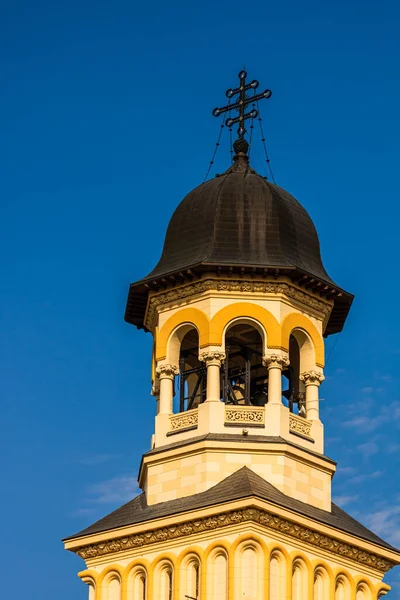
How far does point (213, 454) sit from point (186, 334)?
4.31 m

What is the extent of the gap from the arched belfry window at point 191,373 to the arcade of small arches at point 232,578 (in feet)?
16.8

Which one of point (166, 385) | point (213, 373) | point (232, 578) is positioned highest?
point (166, 385)

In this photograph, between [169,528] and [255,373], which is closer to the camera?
[169,528]

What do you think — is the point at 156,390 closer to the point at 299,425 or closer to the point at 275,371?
the point at 275,371

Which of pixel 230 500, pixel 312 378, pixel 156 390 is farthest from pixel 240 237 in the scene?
pixel 230 500

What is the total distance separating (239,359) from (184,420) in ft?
11.4

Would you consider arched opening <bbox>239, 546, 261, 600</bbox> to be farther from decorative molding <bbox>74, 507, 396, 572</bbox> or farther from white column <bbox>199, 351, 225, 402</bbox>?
white column <bbox>199, 351, 225, 402</bbox>

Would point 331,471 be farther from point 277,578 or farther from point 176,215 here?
point 176,215

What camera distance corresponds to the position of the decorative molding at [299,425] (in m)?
49.7

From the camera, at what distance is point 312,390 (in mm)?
50719

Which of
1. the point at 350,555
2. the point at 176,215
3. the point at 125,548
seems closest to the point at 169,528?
the point at 125,548

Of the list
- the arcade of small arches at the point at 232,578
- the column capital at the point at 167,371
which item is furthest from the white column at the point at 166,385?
the arcade of small arches at the point at 232,578

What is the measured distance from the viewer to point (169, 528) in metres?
47.4

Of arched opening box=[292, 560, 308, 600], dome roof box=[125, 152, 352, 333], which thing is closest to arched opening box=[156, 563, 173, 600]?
arched opening box=[292, 560, 308, 600]
